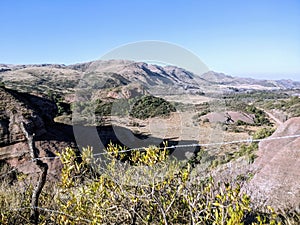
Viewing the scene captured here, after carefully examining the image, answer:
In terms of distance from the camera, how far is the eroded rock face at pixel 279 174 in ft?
13.0

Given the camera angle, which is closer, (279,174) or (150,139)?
(279,174)

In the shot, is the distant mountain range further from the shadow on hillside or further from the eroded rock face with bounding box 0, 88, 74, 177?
the eroded rock face with bounding box 0, 88, 74, 177

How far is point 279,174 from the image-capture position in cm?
449

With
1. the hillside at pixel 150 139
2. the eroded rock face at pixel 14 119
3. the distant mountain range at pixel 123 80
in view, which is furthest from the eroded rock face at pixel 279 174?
the distant mountain range at pixel 123 80

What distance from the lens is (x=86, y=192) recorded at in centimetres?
230

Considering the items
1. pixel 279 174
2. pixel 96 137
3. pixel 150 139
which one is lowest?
pixel 150 139

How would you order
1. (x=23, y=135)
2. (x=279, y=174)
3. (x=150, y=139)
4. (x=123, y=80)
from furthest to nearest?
(x=123, y=80) < (x=150, y=139) < (x=23, y=135) < (x=279, y=174)

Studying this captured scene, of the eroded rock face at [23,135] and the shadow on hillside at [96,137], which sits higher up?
the eroded rock face at [23,135]

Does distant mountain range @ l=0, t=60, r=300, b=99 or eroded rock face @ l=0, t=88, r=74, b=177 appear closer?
eroded rock face @ l=0, t=88, r=74, b=177

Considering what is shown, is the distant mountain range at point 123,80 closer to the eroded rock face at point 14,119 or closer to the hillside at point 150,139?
the hillside at point 150,139

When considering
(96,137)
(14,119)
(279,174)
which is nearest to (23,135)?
(14,119)

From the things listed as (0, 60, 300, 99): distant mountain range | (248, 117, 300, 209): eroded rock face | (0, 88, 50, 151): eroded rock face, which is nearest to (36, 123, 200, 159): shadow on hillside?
(0, 88, 50, 151): eroded rock face

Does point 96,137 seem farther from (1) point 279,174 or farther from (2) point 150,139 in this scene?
(1) point 279,174

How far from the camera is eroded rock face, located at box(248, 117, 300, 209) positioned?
156 inches
